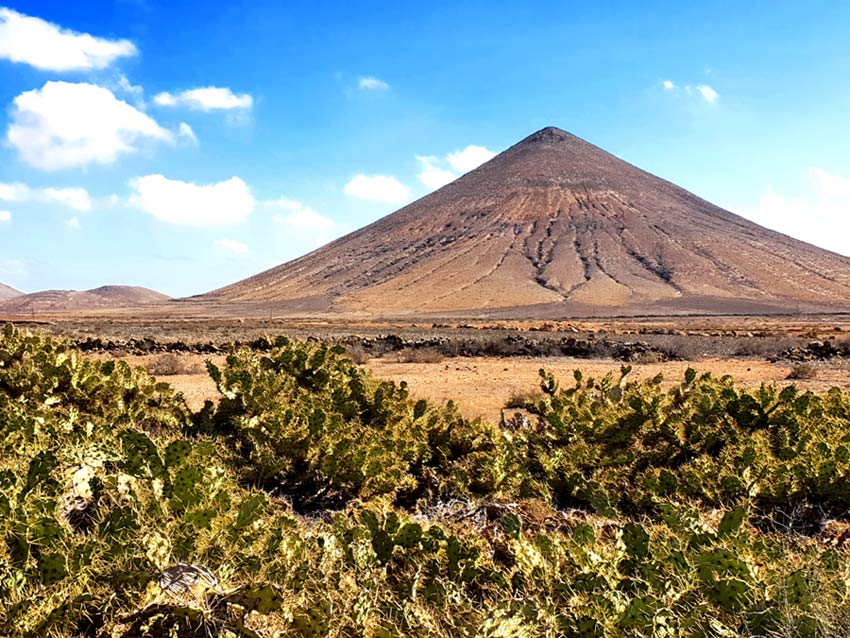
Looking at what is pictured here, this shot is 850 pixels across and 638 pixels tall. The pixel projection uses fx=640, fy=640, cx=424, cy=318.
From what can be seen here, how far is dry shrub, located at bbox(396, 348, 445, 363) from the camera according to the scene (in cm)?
2158

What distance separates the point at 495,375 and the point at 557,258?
10420 centimetres

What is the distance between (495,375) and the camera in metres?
18.0

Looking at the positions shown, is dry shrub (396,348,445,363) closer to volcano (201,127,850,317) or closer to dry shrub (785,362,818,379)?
dry shrub (785,362,818,379)

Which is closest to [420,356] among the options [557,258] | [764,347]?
[764,347]

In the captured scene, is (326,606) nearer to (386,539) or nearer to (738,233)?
(386,539)

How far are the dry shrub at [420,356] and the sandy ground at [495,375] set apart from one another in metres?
0.31

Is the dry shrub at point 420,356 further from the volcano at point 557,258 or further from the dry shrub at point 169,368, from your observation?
the volcano at point 557,258

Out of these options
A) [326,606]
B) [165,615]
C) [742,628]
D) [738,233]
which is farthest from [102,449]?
[738,233]

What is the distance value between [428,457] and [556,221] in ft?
443

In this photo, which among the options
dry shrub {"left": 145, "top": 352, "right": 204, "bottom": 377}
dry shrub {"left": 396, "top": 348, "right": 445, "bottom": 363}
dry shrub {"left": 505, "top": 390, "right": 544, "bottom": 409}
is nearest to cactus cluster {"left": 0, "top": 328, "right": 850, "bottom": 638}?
dry shrub {"left": 505, "top": 390, "right": 544, "bottom": 409}

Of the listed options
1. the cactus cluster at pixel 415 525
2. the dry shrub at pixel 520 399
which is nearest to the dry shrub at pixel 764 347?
the dry shrub at pixel 520 399

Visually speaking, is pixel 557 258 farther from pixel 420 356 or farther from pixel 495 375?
pixel 495 375

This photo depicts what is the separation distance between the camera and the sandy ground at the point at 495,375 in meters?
13.8

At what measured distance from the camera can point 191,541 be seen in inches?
125
